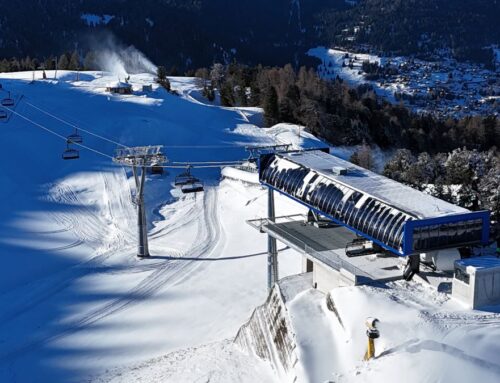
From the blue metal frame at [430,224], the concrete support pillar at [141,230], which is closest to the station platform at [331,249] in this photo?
the blue metal frame at [430,224]

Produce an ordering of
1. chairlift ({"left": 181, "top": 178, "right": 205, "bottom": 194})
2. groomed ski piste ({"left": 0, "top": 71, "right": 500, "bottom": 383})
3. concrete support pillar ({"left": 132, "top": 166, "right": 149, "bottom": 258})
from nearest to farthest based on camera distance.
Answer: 1. groomed ski piste ({"left": 0, "top": 71, "right": 500, "bottom": 383})
2. concrete support pillar ({"left": 132, "top": 166, "right": 149, "bottom": 258})
3. chairlift ({"left": 181, "top": 178, "right": 205, "bottom": 194})

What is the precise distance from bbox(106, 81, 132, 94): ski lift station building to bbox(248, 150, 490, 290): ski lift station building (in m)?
36.6

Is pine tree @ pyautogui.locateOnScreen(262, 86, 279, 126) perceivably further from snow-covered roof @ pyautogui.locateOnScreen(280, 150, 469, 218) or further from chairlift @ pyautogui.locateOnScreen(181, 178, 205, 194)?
snow-covered roof @ pyautogui.locateOnScreen(280, 150, 469, 218)

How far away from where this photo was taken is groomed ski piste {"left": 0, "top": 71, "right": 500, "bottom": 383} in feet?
66.4

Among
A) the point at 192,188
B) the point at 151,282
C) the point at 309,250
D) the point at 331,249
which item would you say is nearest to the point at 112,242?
the point at 192,188

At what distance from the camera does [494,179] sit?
38.7m

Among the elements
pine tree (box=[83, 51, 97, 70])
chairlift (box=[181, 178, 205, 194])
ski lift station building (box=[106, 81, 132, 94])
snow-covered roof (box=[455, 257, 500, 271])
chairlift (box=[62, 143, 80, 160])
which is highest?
pine tree (box=[83, 51, 97, 70])

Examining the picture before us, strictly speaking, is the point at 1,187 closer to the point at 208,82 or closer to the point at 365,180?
the point at 365,180

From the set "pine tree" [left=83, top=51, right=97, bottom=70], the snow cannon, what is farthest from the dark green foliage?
"pine tree" [left=83, top=51, right=97, bottom=70]

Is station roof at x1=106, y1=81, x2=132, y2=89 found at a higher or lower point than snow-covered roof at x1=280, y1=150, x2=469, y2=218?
higher

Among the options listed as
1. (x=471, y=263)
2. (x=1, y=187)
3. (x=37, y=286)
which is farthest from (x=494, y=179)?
(x=1, y=187)

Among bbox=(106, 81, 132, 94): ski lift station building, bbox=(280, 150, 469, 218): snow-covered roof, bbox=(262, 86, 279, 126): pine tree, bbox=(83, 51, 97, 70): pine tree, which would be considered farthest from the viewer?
bbox=(83, 51, 97, 70): pine tree

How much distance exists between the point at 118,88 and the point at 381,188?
42.6 metres

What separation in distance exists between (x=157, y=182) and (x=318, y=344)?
25985 mm
